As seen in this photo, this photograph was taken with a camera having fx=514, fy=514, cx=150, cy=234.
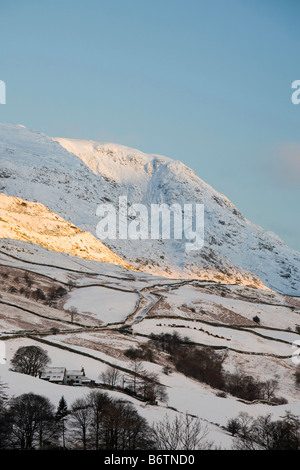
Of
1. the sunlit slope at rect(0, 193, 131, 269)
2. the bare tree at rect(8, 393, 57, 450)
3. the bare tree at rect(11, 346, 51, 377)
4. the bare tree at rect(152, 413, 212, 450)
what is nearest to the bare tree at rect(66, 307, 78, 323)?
the bare tree at rect(11, 346, 51, 377)

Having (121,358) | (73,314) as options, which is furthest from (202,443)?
(73,314)

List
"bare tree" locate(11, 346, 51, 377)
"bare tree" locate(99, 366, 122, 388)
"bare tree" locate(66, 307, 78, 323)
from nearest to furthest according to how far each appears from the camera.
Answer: "bare tree" locate(99, 366, 122, 388)
"bare tree" locate(11, 346, 51, 377)
"bare tree" locate(66, 307, 78, 323)

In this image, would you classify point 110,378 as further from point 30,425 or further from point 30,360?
point 30,425

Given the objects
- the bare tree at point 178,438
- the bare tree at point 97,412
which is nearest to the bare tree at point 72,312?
the bare tree at point 97,412

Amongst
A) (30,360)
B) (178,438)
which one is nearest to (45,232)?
(30,360)

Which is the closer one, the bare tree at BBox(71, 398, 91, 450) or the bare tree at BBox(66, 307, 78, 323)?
the bare tree at BBox(71, 398, 91, 450)

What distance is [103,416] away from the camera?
3491 centimetres

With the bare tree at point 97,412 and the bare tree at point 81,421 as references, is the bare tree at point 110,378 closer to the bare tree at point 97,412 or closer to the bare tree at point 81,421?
the bare tree at point 97,412

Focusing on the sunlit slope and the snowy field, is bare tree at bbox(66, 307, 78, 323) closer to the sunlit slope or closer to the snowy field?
the snowy field

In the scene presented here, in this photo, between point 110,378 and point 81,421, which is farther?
point 110,378

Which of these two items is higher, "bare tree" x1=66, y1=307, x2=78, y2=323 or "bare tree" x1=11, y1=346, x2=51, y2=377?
"bare tree" x1=66, y1=307, x2=78, y2=323
